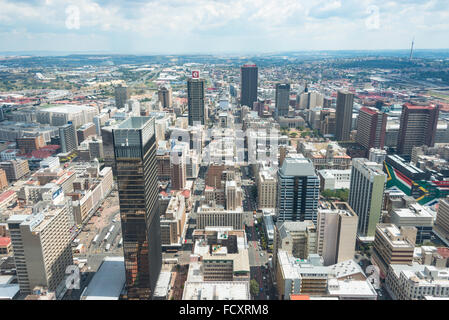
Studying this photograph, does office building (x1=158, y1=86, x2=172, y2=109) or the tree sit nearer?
the tree

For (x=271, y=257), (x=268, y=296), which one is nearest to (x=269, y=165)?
(x=271, y=257)

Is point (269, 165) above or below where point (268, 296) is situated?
above

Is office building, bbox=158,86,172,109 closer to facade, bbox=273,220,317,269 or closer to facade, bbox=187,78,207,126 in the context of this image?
facade, bbox=187,78,207,126

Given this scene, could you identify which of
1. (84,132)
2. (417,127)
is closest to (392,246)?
(417,127)

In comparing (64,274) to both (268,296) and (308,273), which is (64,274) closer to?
(268,296)

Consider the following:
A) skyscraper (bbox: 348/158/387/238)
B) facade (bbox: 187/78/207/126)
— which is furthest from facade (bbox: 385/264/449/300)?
facade (bbox: 187/78/207/126)

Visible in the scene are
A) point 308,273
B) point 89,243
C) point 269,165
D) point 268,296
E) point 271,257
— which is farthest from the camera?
point 269,165

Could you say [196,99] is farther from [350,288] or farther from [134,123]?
[350,288]
